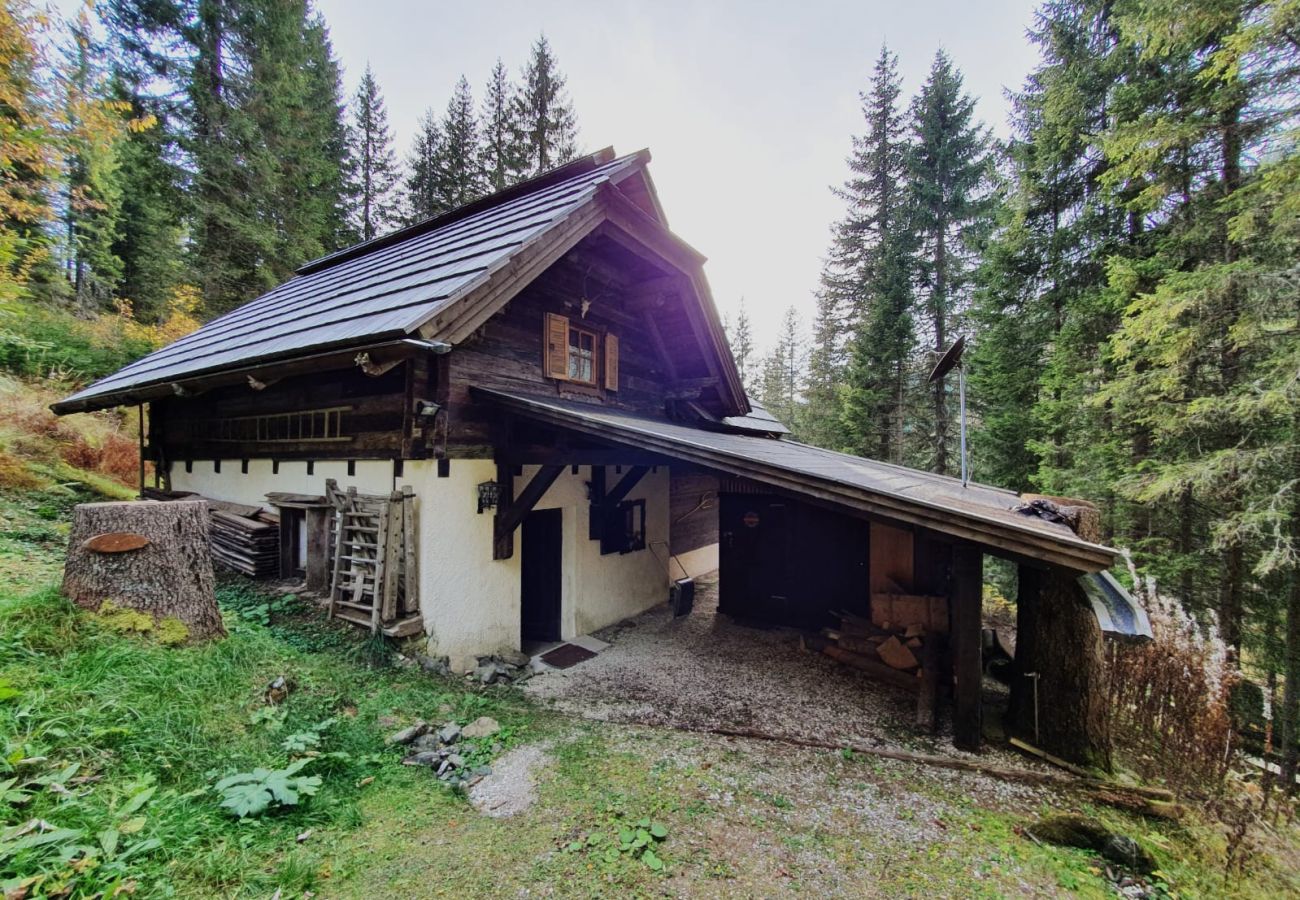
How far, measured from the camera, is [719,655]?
6.41m

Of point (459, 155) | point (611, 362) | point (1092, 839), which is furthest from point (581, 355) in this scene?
point (459, 155)

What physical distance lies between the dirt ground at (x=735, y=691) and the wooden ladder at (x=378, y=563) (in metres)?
1.63

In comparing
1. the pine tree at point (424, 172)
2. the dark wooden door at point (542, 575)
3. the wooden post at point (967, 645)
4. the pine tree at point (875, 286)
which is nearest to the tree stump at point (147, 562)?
the dark wooden door at point (542, 575)

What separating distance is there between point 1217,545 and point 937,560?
435 cm

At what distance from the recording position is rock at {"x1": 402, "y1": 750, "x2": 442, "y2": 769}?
348cm

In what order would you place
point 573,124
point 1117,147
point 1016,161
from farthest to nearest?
point 573,124, point 1016,161, point 1117,147

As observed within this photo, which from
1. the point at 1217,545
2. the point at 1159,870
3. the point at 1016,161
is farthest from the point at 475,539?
the point at 1016,161

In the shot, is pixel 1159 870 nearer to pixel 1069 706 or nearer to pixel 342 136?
pixel 1069 706

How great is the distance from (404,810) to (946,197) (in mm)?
20099

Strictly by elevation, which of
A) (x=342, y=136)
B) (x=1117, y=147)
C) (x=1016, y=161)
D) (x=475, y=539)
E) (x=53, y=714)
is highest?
(x=342, y=136)

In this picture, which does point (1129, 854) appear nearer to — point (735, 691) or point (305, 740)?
point (735, 691)

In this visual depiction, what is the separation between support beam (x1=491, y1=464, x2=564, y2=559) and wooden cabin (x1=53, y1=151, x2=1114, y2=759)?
28 mm

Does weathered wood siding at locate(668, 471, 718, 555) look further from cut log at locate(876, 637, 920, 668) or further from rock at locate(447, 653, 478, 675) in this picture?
rock at locate(447, 653, 478, 675)

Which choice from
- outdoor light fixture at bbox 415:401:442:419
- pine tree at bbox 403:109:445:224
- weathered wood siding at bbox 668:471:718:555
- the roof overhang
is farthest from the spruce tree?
pine tree at bbox 403:109:445:224
